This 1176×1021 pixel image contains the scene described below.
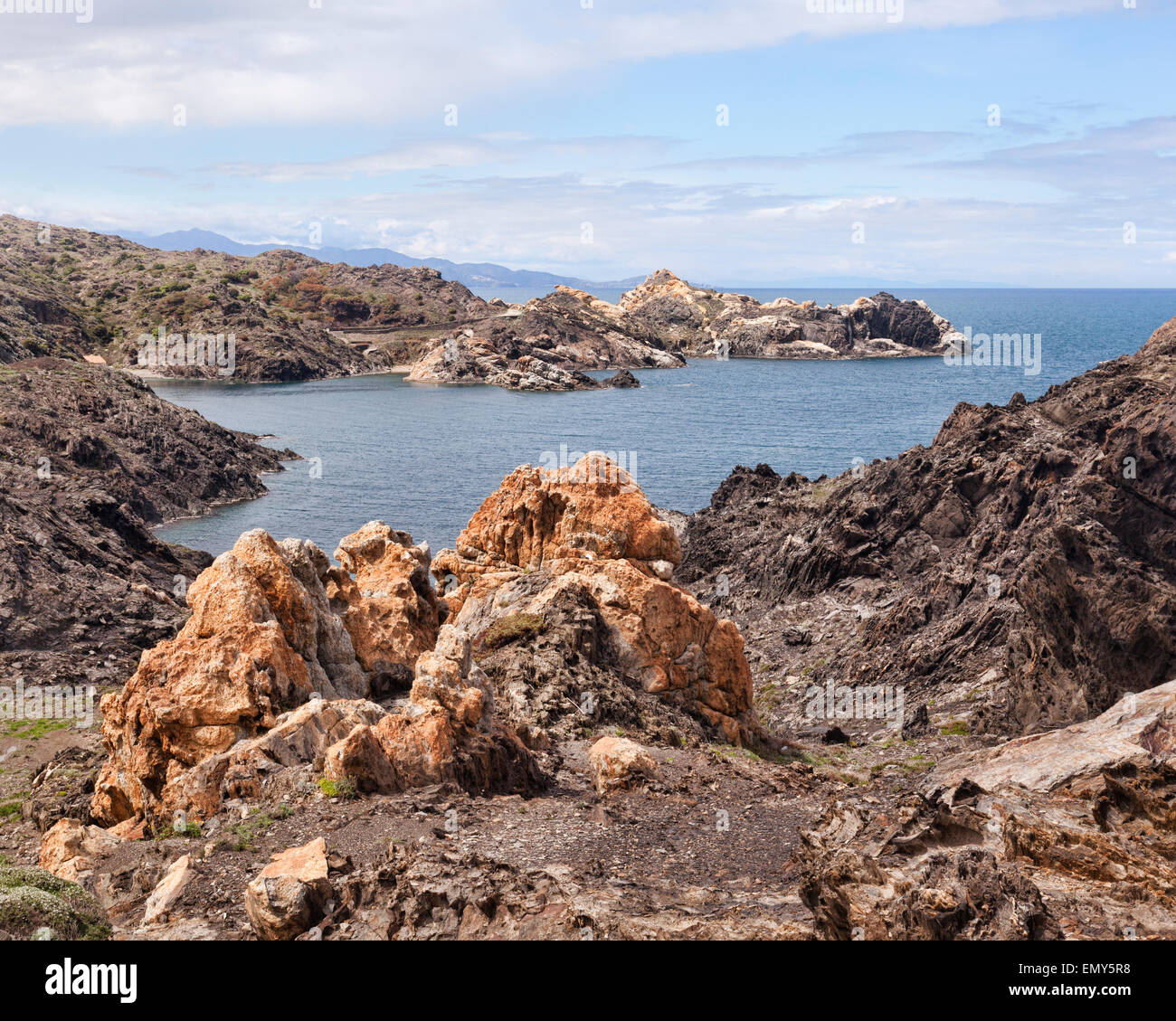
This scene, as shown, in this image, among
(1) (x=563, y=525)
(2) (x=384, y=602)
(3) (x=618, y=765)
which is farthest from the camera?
(1) (x=563, y=525)

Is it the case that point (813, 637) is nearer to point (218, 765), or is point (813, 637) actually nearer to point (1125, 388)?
point (1125, 388)

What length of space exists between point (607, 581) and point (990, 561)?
723 inches

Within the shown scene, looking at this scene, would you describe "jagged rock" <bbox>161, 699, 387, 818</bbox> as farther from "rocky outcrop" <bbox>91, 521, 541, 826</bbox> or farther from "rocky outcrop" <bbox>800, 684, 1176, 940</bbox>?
"rocky outcrop" <bbox>800, 684, 1176, 940</bbox>

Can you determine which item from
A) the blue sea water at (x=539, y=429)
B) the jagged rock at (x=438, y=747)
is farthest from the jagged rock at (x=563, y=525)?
the blue sea water at (x=539, y=429)

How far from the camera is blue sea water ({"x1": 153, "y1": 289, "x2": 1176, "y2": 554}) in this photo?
269ft

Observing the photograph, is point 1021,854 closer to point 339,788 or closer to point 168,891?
point 339,788

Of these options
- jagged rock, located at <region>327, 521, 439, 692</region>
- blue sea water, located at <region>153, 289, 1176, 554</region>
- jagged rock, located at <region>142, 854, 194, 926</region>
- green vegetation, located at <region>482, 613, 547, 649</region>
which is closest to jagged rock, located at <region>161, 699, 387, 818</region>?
jagged rock, located at <region>142, 854, 194, 926</region>

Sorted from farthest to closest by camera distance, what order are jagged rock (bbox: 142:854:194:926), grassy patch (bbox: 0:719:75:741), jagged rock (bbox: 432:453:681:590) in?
1. jagged rock (bbox: 432:453:681:590)
2. grassy patch (bbox: 0:719:75:741)
3. jagged rock (bbox: 142:854:194:926)

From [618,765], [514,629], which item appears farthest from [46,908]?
[514,629]

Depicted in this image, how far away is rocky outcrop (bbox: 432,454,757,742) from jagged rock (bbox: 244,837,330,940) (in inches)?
593

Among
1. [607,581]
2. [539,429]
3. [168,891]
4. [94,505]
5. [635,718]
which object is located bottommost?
[635,718]

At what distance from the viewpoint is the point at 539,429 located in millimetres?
126688

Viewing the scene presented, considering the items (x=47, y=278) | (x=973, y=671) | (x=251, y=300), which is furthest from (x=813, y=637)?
(x=47, y=278)
